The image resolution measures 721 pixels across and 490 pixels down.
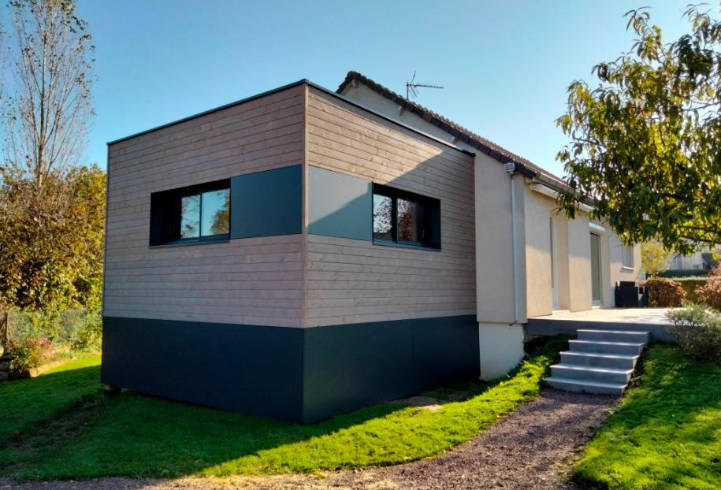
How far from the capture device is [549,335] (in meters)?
9.98

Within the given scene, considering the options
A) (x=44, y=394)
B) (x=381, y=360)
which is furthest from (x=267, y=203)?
(x=44, y=394)

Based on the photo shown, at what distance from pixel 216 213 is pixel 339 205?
7.84 ft

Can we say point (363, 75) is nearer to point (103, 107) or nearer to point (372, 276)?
point (372, 276)

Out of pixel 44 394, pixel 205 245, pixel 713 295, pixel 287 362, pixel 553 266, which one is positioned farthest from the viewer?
pixel 713 295

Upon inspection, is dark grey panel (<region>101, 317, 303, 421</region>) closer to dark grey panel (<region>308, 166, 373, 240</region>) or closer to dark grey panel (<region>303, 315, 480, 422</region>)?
dark grey panel (<region>303, 315, 480, 422</region>)

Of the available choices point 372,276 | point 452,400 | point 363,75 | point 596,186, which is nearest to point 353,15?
point 363,75

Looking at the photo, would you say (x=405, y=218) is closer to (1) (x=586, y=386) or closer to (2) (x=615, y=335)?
(1) (x=586, y=386)

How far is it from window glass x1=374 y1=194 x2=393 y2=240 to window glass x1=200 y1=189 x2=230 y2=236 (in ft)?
8.30

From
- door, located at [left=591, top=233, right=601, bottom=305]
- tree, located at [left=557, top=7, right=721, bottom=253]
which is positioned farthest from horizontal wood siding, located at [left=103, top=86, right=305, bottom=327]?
door, located at [left=591, top=233, right=601, bottom=305]

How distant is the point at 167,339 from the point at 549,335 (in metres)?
7.34

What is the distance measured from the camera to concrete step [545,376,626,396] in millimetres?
7574

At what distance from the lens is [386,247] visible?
8539mm

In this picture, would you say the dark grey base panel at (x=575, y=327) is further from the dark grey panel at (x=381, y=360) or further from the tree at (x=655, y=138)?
the tree at (x=655, y=138)

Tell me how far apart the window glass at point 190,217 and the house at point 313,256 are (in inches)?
1.7
